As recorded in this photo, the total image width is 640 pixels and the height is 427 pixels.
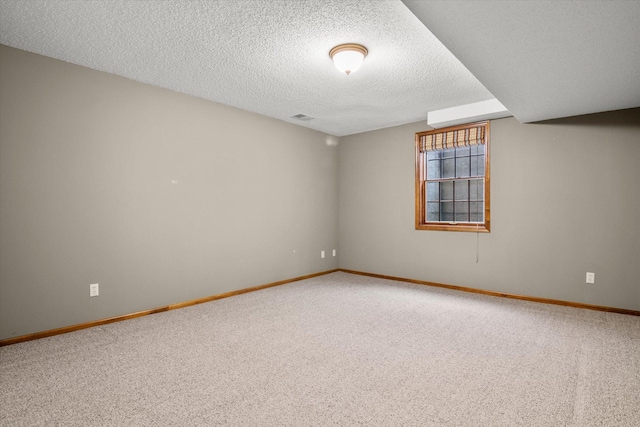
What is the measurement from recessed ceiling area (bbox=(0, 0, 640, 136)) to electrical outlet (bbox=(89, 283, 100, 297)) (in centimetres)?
212

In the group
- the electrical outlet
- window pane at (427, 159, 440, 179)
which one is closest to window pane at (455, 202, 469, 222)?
window pane at (427, 159, 440, 179)

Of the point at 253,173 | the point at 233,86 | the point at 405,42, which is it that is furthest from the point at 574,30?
the point at 253,173

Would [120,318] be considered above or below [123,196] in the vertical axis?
below

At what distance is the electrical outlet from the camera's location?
3221 millimetres

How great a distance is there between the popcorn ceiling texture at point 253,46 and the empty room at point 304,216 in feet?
0.08

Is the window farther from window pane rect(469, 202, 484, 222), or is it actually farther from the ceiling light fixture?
the ceiling light fixture

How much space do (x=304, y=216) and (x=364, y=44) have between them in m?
3.16

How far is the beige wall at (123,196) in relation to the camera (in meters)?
2.85

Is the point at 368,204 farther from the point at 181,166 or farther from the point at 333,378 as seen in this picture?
the point at 333,378

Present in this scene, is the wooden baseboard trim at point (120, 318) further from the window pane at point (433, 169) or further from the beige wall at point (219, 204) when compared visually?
the window pane at point (433, 169)

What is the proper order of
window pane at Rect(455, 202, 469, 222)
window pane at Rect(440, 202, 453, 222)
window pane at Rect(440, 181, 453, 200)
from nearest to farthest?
1. window pane at Rect(455, 202, 469, 222)
2. window pane at Rect(440, 202, 453, 222)
3. window pane at Rect(440, 181, 453, 200)

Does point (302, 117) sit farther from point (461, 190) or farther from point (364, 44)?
point (461, 190)

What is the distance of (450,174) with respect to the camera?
600cm

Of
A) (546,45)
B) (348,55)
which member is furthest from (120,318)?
(546,45)
